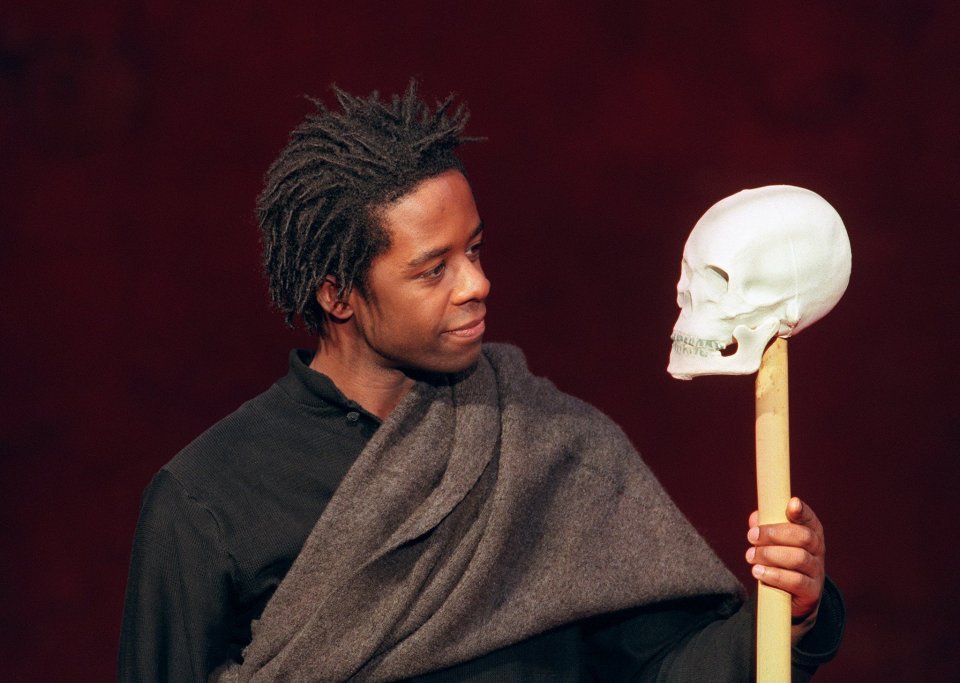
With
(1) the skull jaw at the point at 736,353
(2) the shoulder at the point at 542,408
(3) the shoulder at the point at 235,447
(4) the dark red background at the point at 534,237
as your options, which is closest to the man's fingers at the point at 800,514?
(1) the skull jaw at the point at 736,353

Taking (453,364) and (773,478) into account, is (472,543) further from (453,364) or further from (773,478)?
(773,478)

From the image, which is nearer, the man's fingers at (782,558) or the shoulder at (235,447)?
the man's fingers at (782,558)

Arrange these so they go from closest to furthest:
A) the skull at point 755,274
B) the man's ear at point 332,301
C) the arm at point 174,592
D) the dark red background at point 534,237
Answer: the skull at point 755,274
the arm at point 174,592
the man's ear at point 332,301
the dark red background at point 534,237

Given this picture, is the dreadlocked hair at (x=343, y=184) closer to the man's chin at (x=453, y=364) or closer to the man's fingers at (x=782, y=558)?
the man's chin at (x=453, y=364)

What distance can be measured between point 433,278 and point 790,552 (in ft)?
1.58

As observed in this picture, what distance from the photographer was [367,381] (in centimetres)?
178

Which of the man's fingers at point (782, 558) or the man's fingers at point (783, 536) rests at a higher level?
the man's fingers at point (783, 536)

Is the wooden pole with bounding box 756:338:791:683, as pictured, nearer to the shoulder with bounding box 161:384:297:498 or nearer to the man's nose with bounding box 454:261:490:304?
the man's nose with bounding box 454:261:490:304

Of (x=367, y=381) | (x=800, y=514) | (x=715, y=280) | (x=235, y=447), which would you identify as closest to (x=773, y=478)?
(x=800, y=514)

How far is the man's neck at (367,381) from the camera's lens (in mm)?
1779

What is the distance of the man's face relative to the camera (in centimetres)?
167

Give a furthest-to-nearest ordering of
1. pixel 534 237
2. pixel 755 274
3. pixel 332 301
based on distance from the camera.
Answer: pixel 534 237 → pixel 332 301 → pixel 755 274

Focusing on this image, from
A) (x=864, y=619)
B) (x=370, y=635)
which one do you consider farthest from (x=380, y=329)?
(x=864, y=619)

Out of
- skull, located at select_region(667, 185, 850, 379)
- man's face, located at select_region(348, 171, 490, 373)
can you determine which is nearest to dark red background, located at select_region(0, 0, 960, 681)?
man's face, located at select_region(348, 171, 490, 373)
